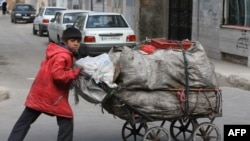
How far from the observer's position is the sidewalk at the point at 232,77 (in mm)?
12266

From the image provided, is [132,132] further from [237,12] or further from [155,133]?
[237,12]

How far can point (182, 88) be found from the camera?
6547mm

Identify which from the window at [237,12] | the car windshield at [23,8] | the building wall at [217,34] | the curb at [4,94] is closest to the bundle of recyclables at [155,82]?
the curb at [4,94]

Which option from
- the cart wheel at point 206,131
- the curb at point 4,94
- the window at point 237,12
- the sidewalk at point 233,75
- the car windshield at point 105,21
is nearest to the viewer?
the cart wheel at point 206,131

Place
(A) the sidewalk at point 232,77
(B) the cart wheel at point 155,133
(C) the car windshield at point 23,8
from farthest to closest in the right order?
(C) the car windshield at point 23,8
(A) the sidewalk at point 232,77
(B) the cart wheel at point 155,133

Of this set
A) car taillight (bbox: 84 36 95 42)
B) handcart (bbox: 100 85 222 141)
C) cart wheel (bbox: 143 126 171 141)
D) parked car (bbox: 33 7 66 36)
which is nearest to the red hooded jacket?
handcart (bbox: 100 85 222 141)

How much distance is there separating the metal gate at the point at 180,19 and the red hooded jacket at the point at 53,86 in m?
16.6

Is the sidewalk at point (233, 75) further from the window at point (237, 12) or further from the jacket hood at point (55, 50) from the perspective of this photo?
the jacket hood at point (55, 50)

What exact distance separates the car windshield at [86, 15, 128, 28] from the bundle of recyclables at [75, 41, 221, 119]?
40.0 feet

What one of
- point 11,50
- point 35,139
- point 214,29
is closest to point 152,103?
point 35,139

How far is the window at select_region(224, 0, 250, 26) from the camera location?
16500mm

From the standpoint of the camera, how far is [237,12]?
1712 cm

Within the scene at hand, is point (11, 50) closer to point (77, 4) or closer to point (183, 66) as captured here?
point (183, 66)

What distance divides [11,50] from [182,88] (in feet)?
57.9
